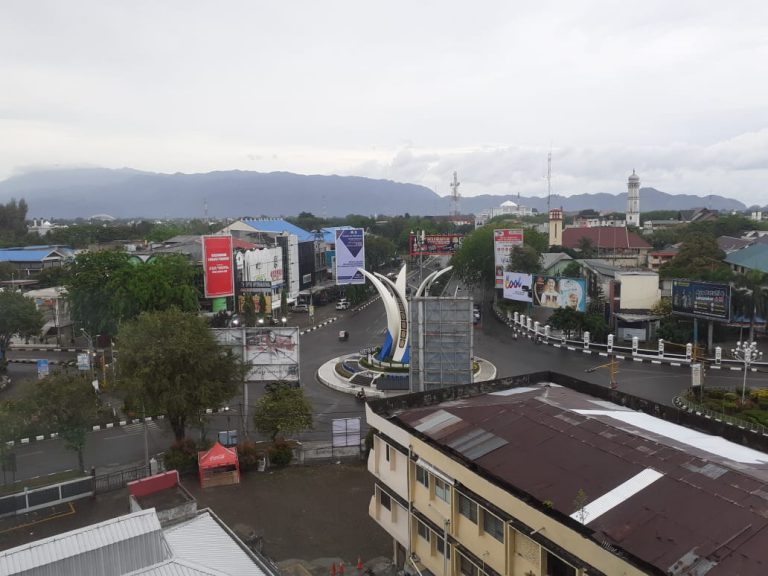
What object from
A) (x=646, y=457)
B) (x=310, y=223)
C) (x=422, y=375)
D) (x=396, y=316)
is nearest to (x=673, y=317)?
(x=396, y=316)

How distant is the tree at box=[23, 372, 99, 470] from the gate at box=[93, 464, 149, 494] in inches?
55.1

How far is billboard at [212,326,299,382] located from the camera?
24922 millimetres

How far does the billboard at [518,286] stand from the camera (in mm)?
44469

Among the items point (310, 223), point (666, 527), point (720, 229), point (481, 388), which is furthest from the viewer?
point (310, 223)

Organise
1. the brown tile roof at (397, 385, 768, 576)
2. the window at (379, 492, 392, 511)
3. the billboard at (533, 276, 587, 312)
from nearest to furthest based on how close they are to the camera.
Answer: the brown tile roof at (397, 385, 768, 576), the window at (379, 492, 392, 511), the billboard at (533, 276, 587, 312)

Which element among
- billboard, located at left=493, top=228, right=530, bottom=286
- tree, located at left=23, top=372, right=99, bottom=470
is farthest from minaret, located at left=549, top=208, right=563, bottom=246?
tree, located at left=23, top=372, right=99, bottom=470

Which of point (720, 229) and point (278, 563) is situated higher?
point (720, 229)

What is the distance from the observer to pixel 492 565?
35.0 feet

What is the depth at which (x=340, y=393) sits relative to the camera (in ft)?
96.2

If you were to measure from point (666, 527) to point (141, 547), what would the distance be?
8.57 meters

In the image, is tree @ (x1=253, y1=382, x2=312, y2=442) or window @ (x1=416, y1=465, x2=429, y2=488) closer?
window @ (x1=416, y1=465, x2=429, y2=488)

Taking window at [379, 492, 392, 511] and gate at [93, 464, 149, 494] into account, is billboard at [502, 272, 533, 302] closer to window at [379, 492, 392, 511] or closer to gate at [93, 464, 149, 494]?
gate at [93, 464, 149, 494]

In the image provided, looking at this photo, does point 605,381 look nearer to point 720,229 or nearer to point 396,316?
point 396,316

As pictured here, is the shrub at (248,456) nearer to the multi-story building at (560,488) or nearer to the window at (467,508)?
the multi-story building at (560,488)
